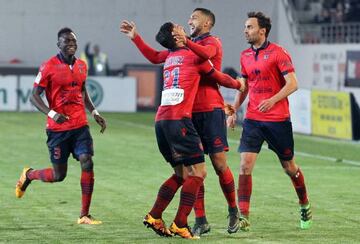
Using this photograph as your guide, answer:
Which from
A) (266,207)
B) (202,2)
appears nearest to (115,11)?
(202,2)

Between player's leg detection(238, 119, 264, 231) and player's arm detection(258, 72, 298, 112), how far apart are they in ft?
1.63

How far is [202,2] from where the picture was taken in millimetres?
46750

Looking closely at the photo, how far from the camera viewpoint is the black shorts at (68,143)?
1312cm

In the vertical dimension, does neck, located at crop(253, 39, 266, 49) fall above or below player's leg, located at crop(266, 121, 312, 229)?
above

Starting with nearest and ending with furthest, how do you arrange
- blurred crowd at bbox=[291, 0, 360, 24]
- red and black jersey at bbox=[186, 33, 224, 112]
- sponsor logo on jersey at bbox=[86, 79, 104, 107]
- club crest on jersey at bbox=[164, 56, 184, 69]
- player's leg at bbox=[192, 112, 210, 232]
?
club crest on jersey at bbox=[164, 56, 184, 69] → red and black jersey at bbox=[186, 33, 224, 112] → player's leg at bbox=[192, 112, 210, 232] → sponsor logo on jersey at bbox=[86, 79, 104, 107] → blurred crowd at bbox=[291, 0, 360, 24]

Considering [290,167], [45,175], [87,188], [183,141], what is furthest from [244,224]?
[45,175]

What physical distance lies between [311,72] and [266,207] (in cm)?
2889

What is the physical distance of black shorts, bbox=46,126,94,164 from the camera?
1312 centimetres

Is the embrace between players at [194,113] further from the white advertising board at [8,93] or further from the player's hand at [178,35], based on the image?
the white advertising board at [8,93]

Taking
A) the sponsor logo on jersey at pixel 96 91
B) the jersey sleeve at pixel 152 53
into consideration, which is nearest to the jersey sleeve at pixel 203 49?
the jersey sleeve at pixel 152 53

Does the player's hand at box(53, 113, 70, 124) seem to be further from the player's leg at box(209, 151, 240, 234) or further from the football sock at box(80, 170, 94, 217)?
the player's leg at box(209, 151, 240, 234)

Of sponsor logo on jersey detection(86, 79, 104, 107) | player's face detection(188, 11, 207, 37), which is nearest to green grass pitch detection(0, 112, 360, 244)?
player's face detection(188, 11, 207, 37)

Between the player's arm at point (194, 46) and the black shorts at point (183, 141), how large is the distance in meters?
0.66

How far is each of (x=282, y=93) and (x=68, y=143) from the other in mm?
2525
